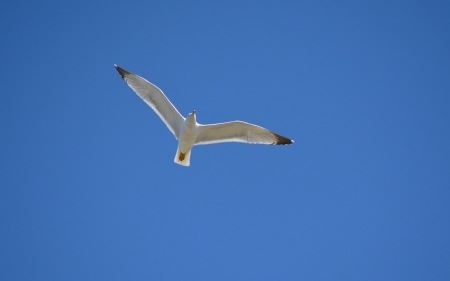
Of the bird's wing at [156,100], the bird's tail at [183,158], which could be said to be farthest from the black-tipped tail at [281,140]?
the bird's wing at [156,100]

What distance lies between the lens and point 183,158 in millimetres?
10297

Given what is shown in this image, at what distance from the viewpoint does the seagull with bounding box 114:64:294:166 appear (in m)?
10.2

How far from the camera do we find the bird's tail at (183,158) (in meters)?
10.3

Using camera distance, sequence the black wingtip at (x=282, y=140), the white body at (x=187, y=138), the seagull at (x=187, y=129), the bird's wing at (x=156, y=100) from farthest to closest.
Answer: the black wingtip at (x=282, y=140), the bird's wing at (x=156, y=100), the seagull at (x=187, y=129), the white body at (x=187, y=138)

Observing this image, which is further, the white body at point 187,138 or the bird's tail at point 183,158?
the bird's tail at point 183,158

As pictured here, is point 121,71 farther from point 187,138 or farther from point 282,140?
point 282,140

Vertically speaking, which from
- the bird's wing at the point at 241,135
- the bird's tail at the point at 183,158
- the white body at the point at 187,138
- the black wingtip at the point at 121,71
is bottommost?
the bird's tail at the point at 183,158

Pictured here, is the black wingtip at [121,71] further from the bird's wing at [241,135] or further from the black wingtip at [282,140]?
the black wingtip at [282,140]

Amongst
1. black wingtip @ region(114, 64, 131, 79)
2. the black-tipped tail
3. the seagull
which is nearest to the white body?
the seagull

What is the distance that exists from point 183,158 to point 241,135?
49.1 inches

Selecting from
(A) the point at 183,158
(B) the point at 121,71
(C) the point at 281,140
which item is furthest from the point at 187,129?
(C) the point at 281,140

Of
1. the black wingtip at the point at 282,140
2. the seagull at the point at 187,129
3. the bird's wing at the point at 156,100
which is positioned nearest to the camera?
the seagull at the point at 187,129

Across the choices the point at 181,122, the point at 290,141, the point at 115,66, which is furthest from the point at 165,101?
the point at 290,141

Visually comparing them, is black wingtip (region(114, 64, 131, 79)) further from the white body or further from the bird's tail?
the bird's tail
